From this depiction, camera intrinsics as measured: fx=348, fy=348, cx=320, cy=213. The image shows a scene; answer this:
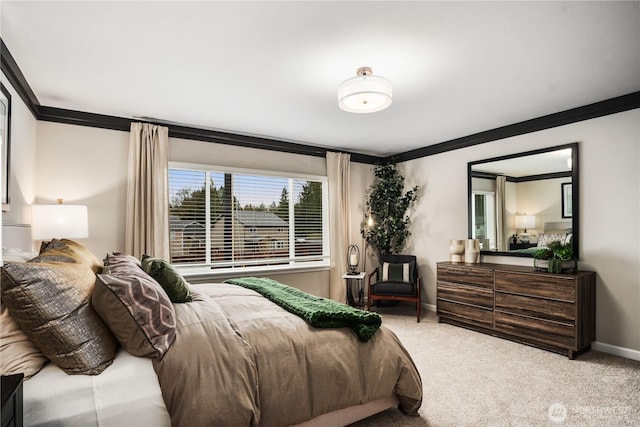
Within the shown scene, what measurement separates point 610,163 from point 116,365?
443 cm

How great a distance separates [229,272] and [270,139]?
1.92 m

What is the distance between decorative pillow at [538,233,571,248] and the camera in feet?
12.5

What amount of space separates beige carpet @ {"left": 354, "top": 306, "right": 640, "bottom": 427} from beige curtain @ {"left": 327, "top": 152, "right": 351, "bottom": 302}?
1614mm

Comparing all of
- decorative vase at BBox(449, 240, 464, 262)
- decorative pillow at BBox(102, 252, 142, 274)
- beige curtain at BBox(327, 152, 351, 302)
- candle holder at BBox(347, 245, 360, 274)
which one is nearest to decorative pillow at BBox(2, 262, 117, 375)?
decorative pillow at BBox(102, 252, 142, 274)

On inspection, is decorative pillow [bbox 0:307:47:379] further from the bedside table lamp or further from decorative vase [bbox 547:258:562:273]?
decorative vase [bbox 547:258:562:273]

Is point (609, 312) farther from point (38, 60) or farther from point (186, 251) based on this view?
point (38, 60)

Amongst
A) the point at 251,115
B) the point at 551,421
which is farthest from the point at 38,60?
the point at 551,421

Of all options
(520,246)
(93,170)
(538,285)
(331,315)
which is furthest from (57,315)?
(520,246)

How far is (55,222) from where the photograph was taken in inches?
120

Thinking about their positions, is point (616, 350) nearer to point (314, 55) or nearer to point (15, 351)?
point (314, 55)

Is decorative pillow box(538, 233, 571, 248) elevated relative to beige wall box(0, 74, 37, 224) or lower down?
lower down

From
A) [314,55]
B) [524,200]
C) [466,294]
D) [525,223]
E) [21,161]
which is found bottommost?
[466,294]

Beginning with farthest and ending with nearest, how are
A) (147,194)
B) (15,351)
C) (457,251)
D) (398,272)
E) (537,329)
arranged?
(398,272), (457,251), (147,194), (537,329), (15,351)

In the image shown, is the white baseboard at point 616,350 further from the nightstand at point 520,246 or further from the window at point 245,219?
the window at point 245,219
